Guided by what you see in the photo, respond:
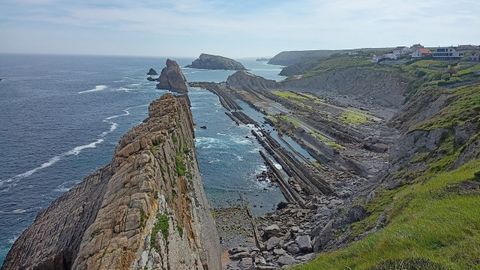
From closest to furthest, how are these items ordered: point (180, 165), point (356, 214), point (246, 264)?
point (356, 214) → point (246, 264) → point (180, 165)

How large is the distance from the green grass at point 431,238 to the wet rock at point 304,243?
14.9 meters

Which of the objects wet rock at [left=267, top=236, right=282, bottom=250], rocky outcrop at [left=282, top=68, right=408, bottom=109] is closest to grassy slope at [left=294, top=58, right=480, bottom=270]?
wet rock at [left=267, top=236, right=282, bottom=250]

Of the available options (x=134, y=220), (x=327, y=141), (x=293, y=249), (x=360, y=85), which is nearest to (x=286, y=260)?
(x=293, y=249)

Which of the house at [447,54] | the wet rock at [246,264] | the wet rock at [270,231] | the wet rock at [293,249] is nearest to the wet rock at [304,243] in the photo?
the wet rock at [293,249]

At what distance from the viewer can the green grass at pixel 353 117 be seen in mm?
93094

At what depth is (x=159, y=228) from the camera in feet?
71.2

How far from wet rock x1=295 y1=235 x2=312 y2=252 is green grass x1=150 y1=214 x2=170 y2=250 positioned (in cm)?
1706

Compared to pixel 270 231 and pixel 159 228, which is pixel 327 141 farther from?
pixel 159 228

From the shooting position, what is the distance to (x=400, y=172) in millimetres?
39781

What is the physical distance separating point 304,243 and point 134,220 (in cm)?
2071

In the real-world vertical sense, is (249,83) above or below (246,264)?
above

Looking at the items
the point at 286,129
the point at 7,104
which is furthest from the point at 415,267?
the point at 7,104

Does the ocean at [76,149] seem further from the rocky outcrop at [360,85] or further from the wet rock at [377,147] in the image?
the rocky outcrop at [360,85]

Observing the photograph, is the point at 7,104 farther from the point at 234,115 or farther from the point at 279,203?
the point at 279,203
